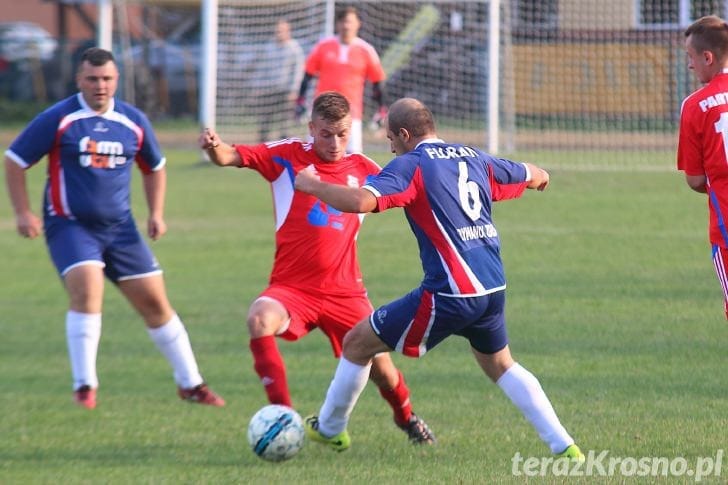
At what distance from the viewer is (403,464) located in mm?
5664

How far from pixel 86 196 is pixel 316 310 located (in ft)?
5.65

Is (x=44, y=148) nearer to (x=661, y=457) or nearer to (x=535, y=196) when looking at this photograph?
(x=661, y=457)

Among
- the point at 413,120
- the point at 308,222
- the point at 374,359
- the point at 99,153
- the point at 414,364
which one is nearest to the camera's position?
the point at 413,120

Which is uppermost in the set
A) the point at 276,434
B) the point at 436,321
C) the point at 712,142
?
the point at 712,142

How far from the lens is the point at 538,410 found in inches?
211

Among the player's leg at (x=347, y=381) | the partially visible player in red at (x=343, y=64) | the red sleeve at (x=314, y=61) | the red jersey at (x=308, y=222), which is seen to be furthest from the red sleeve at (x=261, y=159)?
the red sleeve at (x=314, y=61)

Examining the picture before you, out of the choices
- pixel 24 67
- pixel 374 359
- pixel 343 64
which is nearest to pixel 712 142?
pixel 374 359

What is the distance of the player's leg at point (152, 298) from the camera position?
7.15m

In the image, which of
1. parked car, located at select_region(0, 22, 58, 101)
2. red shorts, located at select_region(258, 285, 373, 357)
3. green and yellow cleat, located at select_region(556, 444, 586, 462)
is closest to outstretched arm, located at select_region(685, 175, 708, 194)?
green and yellow cleat, located at select_region(556, 444, 586, 462)

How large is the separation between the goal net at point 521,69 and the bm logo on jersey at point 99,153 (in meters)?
12.4

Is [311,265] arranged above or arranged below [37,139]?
below

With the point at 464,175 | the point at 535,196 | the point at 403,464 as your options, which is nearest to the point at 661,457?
the point at 403,464

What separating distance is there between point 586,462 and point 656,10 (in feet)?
52.6

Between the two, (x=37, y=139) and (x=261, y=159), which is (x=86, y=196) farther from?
(x=261, y=159)
